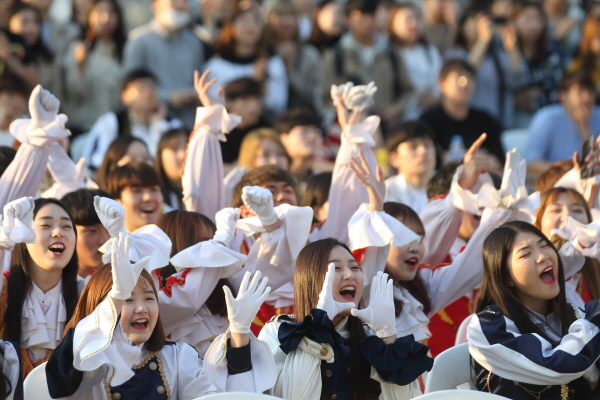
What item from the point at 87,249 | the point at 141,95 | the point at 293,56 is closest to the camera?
the point at 87,249

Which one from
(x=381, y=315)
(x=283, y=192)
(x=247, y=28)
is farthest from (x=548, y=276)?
(x=247, y=28)

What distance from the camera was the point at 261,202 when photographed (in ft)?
13.3

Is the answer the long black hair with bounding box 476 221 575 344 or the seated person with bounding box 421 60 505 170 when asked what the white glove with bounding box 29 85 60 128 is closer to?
the long black hair with bounding box 476 221 575 344

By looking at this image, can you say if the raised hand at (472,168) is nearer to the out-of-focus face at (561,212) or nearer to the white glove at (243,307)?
the out-of-focus face at (561,212)

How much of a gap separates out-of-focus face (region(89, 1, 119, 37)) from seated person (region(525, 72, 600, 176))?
3143 millimetres

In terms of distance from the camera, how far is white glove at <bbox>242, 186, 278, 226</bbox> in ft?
13.2

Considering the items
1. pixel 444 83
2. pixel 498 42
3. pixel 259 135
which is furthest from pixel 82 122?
pixel 498 42

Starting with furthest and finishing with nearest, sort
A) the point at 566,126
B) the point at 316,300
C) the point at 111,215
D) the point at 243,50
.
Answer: the point at 243,50 < the point at 566,126 < the point at 111,215 < the point at 316,300

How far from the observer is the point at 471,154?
478cm

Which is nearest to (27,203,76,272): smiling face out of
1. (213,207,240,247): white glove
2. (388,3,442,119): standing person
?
(213,207,240,247): white glove

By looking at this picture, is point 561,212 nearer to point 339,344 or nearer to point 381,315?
point 381,315

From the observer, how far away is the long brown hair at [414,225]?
438cm

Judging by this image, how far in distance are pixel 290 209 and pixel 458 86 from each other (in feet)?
10.0

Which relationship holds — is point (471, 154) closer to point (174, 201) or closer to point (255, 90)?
point (174, 201)
